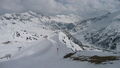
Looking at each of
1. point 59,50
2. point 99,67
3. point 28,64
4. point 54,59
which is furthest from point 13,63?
point 99,67

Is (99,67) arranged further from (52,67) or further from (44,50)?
(44,50)

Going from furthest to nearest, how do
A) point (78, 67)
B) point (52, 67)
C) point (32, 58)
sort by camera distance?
point (32, 58) < point (52, 67) < point (78, 67)

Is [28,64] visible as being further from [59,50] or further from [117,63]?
[117,63]

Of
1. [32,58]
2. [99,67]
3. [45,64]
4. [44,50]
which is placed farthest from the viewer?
[44,50]

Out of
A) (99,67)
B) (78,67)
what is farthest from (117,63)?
(78,67)

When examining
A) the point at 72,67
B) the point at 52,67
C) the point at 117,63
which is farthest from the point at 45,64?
the point at 117,63

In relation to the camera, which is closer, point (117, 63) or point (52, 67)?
point (117, 63)

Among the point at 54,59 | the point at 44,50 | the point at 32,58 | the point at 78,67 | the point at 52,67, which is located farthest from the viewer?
the point at 44,50

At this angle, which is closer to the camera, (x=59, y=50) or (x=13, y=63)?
(x=13, y=63)

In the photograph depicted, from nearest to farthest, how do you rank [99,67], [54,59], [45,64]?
1. [99,67]
2. [45,64]
3. [54,59]
